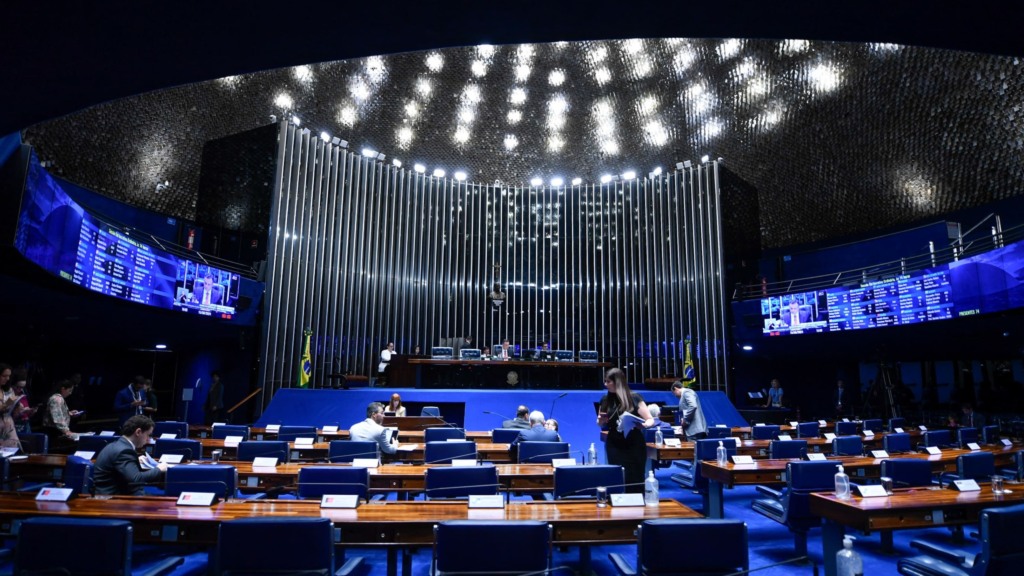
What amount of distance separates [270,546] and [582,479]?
2151mm

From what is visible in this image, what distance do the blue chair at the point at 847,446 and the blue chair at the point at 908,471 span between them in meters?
1.60

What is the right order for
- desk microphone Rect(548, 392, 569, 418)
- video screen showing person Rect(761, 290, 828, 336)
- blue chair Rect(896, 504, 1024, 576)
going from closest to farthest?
blue chair Rect(896, 504, 1024, 576)
desk microphone Rect(548, 392, 569, 418)
video screen showing person Rect(761, 290, 828, 336)

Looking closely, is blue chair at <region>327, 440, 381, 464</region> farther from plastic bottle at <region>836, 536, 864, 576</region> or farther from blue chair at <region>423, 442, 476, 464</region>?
plastic bottle at <region>836, 536, 864, 576</region>

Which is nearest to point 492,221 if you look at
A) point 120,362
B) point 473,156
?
point 473,156

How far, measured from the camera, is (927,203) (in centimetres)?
1403

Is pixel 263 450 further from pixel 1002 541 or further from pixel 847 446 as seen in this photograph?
pixel 847 446

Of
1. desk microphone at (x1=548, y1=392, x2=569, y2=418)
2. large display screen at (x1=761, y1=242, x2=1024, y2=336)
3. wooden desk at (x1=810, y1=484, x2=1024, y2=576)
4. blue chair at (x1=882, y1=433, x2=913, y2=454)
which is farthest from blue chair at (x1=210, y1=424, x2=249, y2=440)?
large display screen at (x1=761, y1=242, x2=1024, y2=336)

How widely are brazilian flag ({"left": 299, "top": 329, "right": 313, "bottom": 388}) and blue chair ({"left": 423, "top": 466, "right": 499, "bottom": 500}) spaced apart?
1032 centimetres

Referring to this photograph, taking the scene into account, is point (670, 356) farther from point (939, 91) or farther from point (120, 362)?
point (120, 362)

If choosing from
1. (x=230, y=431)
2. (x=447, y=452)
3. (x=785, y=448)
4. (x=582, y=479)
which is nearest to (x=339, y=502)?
(x=582, y=479)

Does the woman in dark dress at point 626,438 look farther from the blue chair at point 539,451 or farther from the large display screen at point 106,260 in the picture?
the large display screen at point 106,260

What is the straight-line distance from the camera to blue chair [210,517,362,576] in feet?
7.89

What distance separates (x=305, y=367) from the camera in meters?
13.5

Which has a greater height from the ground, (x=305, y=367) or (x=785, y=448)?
(x=305, y=367)
